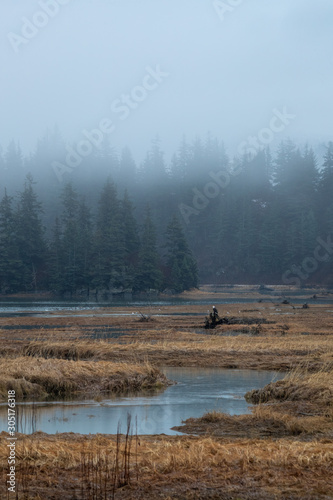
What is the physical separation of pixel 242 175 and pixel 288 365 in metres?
131

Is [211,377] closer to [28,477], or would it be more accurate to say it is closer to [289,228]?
[28,477]

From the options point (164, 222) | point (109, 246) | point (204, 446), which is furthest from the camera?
point (164, 222)

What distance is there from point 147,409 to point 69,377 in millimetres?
3702

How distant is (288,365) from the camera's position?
24.8m

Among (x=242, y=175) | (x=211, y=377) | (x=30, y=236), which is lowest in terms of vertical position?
(x=211, y=377)

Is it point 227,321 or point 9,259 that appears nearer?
point 227,321

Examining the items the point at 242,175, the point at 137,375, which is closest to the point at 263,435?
the point at 137,375

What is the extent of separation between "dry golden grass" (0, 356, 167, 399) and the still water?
3.28 feet

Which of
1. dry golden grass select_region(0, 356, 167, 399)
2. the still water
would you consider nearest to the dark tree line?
dry golden grass select_region(0, 356, 167, 399)

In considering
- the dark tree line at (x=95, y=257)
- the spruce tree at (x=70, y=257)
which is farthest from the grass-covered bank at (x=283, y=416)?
the spruce tree at (x=70, y=257)

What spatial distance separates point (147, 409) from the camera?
57.8 feet

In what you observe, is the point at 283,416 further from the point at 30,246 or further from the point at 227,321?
the point at 30,246

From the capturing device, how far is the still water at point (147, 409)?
15453 mm

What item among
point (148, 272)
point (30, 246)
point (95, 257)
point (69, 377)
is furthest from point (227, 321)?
point (30, 246)
